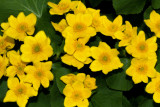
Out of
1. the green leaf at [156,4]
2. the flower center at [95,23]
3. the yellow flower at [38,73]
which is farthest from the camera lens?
the green leaf at [156,4]

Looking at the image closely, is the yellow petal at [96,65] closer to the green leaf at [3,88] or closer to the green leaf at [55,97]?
the green leaf at [55,97]

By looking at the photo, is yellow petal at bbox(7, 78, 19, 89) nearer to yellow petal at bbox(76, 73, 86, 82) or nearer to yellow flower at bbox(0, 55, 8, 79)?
yellow flower at bbox(0, 55, 8, 79)

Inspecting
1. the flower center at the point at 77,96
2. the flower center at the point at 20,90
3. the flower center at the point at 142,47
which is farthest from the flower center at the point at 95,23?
the flower center at the point at 20,90

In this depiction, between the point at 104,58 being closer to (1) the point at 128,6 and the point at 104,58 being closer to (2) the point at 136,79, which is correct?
(2) the point at 136,79

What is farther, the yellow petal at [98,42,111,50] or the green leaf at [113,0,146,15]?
the green leaf at [113,0,146,15]

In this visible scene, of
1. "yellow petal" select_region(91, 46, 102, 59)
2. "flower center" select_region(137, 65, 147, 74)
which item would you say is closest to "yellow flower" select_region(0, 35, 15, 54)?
"yellow petal" select_region(91, 46, 102, 59)

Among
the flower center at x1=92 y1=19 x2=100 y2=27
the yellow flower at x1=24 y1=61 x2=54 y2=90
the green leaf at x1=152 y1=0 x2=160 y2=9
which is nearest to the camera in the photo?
the yellow flower at x1=24 y1=61 x2=54 y2=90

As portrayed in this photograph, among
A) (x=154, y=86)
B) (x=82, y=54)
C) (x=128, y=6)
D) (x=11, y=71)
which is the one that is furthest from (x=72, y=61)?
(x=128, y=6)
